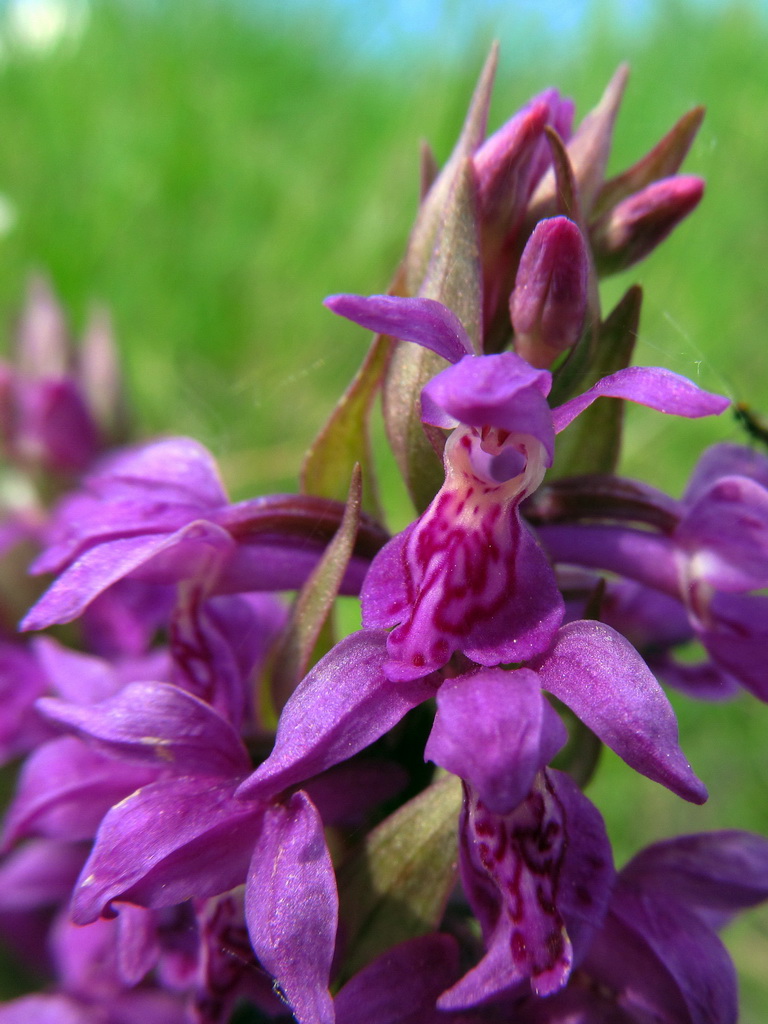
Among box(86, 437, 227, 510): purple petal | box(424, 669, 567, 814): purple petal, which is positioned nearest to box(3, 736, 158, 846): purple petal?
box(86, 437, 227, 510): purple petal

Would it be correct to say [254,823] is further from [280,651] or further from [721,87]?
[721,87]

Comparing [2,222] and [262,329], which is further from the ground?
[2,222]

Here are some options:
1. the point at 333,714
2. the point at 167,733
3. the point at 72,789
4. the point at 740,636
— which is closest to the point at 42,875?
the point at 72,789

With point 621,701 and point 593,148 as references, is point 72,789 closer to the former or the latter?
point 621,701

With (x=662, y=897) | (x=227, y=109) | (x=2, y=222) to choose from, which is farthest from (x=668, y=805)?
(x=227, y=109)

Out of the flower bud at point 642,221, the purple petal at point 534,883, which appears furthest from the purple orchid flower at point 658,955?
the flower bud at point 642,221

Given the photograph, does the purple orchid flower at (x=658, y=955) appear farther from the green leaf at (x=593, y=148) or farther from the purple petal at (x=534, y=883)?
the green leaf at (x=593, y=148)
